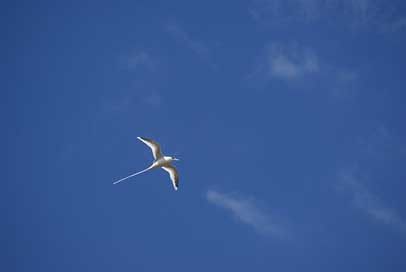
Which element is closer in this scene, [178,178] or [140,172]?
[140,172]

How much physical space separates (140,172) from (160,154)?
3.01 m

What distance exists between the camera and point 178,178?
36969mm

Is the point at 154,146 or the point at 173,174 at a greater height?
the point at 154,146

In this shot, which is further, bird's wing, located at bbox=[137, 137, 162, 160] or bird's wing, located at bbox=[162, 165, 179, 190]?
bird's wing, located at bbox=[162, 165, 179, 190]

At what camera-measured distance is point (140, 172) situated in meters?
32.8

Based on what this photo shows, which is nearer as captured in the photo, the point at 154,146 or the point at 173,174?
the point at 154,146

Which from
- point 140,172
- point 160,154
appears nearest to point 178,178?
point 160,154

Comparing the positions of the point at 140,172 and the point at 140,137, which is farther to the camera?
the point at 140,137

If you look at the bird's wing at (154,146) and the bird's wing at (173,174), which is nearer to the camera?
the bird's wing at (154,146)

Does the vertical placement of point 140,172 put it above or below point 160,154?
below

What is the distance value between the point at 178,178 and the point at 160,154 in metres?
2.07

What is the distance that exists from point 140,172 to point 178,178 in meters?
4.52

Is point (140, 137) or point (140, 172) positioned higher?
point (140, 137)

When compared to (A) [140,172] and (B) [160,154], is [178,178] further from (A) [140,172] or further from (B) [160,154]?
(A) [140,172]
